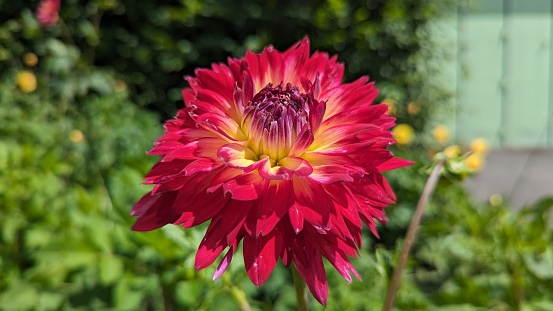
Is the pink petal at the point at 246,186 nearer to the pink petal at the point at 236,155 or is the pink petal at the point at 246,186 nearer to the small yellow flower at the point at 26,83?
the pink petal at the point at 236,155

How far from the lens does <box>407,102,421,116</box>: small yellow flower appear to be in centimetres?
316

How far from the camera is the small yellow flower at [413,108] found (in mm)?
3162

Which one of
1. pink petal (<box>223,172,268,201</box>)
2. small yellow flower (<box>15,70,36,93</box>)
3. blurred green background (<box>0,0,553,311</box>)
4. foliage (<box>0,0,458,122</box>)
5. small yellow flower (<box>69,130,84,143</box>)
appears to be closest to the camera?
pink petal (<box>223,172,268,201</box>)

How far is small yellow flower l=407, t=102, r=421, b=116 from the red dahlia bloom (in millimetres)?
2472

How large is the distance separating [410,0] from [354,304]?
7.26 feet

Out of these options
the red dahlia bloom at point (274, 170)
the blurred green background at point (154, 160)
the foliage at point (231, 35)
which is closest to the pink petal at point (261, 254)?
the red dahlia bloom at point (274, 170)

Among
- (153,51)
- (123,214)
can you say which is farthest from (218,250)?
(153,51)

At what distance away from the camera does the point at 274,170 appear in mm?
675

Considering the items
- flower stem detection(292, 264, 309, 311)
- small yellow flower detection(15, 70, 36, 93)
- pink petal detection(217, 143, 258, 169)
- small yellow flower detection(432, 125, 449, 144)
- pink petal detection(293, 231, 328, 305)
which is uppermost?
pink petal detection(217, 143, 258, 169)

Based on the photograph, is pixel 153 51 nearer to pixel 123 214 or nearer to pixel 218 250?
pixel 123 214

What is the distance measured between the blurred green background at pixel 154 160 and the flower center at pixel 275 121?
0.27 meters

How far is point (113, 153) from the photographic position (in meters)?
2.55

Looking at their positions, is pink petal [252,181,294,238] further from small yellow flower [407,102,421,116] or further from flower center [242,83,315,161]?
small yellow flower [407,102,421,116]

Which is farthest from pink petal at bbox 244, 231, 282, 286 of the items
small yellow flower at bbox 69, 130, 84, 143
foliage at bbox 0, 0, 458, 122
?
foliage at bbox 0, 0, 458, 122
